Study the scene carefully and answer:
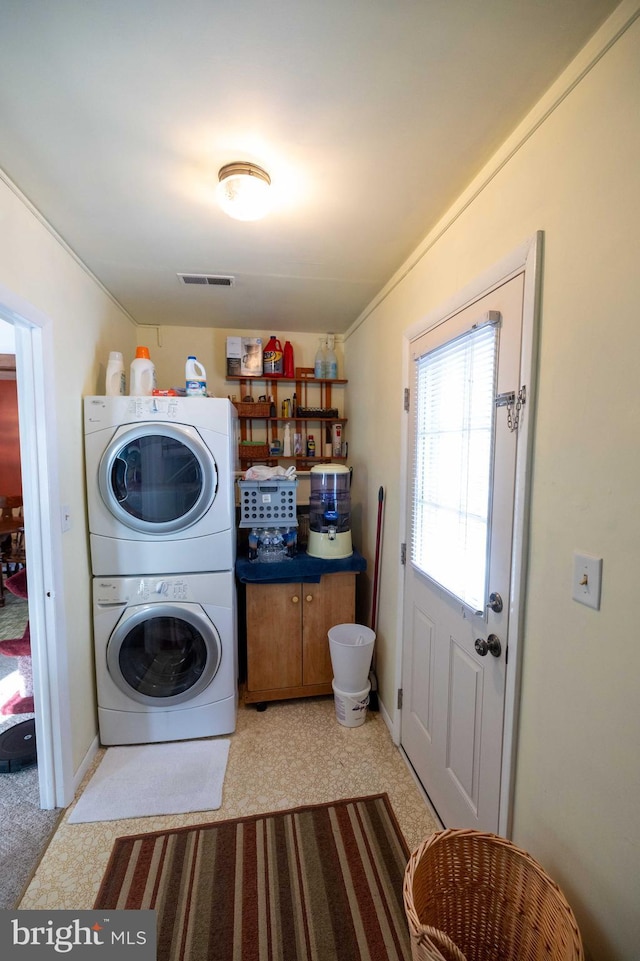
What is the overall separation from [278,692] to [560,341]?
7.37 ft

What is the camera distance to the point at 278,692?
7.38ft

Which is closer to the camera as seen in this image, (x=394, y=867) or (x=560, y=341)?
(x=560, y=341)

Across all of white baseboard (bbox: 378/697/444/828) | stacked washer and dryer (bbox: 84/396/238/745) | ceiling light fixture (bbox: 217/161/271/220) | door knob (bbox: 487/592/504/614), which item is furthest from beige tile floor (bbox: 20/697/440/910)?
ceiling light fixture (bbox: 217/161/271/220)

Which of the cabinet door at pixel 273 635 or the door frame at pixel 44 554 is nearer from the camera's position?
the door frame at pixel 44 554

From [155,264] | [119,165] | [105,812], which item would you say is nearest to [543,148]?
[119,165]

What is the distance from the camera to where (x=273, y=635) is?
7.29 ft

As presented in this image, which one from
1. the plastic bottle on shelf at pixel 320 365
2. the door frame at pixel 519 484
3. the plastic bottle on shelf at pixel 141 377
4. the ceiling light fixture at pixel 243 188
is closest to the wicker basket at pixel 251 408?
the plastic bottle on shelf at pixel 320 365

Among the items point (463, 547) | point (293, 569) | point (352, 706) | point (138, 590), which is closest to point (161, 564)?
point (138, 590)

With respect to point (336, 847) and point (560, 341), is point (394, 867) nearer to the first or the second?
point (336, 847)

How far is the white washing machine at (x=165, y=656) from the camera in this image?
6.20ft

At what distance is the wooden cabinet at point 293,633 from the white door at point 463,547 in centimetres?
54

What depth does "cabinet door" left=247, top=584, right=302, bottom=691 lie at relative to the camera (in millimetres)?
2195

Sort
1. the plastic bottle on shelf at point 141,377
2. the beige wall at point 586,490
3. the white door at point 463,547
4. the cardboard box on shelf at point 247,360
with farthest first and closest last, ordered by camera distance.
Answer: the cardboard box on shelf at point 247,360, the plastic bottle on shelf at point 141,377, the white door at point 463,547, the beige wall at point 586,490

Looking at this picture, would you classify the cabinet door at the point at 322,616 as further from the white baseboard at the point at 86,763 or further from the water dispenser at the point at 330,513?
the white baseboard at the point at 86,763
